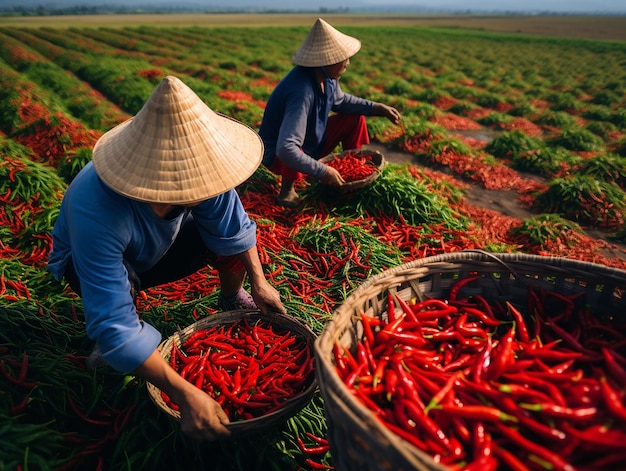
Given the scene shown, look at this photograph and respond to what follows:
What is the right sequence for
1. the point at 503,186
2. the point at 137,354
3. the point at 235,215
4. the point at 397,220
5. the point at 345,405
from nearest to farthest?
the point at 345,405 → the point at 137,354 → the point at 235,215 → the point at 397,220 → the point at 503,186

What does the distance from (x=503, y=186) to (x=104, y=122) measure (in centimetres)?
938

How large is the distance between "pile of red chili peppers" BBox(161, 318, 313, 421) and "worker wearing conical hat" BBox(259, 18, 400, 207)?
7.27ft

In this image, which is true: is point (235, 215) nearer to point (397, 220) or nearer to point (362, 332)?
point (362, 332)

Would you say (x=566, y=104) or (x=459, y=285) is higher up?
(x=459, y=285)

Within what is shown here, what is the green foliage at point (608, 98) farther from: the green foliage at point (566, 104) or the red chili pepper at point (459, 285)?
the red chili pepper at point (459, 285)

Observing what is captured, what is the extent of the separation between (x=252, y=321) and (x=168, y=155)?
1505mm

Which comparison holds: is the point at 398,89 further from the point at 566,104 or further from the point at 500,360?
the point at 500,360

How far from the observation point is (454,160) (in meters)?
8.75

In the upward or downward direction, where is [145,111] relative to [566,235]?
upward

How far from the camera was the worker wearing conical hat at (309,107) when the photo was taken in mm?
4770

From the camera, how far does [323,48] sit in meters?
4.79

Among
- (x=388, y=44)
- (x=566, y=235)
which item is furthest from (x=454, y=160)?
(x=388, y=44)

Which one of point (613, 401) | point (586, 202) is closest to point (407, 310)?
point (613, 401)

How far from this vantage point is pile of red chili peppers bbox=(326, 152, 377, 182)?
5484mm
